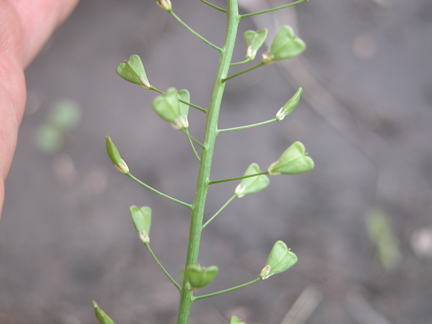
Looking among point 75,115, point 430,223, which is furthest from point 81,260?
point 430,223

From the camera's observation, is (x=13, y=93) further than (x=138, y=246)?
No

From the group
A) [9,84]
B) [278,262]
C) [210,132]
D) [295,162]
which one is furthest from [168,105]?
[9,84]

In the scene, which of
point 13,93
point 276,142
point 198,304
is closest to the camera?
point 13,93

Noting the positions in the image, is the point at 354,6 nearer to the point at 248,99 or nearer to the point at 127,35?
the point at 248,99

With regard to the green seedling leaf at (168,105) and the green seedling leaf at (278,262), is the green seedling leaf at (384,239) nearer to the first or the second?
the green seedling leaf at (278,262)

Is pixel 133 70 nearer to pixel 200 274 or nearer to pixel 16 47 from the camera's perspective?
pixel 200 274

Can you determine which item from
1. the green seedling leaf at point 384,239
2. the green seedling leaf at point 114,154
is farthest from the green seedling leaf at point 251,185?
the green seedling leaf at point 384,239
